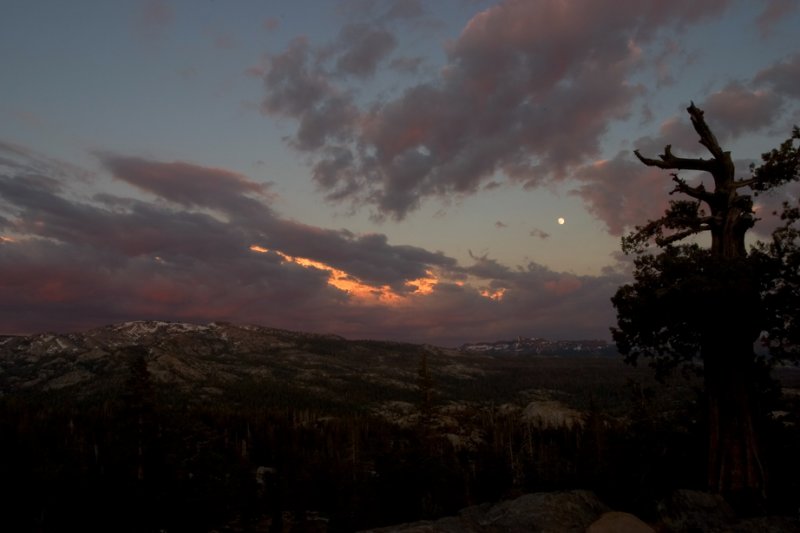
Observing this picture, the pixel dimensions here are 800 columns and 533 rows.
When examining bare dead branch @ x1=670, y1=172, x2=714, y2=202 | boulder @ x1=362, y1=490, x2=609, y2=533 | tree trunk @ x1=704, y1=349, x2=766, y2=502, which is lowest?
boulder @ x1=362, y1=490, x2=609, y2=533

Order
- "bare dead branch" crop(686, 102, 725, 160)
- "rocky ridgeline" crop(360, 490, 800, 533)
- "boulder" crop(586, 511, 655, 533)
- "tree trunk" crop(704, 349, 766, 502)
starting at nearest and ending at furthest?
"boulder" crop(586, 511, 655, 533), "rocky ridgeline" crop(360, 490, 800, 533), "tree trunk" crop(704, 349, 766, 502), "bare dead branch" crop(686, 102, 725, 160)

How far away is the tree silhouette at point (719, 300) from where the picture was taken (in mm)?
16219

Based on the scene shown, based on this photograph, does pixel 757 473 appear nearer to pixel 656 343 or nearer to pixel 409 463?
pixel 656 343

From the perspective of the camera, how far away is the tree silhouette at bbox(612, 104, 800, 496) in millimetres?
16219

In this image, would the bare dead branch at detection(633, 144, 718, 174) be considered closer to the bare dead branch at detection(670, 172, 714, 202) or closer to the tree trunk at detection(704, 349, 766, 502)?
the bare dead branch at detection(670, 172, 714, 202)

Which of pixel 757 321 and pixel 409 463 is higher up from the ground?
pixel 757 321

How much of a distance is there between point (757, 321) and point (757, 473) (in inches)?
198

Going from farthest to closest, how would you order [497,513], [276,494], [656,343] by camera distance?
[276,494]
[656,343]
[497,513]

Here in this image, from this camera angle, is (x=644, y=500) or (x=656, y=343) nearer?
A: (x=644, y=500)

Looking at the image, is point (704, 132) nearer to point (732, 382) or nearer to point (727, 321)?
point (727, 321)

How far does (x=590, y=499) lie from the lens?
1405 centimetres

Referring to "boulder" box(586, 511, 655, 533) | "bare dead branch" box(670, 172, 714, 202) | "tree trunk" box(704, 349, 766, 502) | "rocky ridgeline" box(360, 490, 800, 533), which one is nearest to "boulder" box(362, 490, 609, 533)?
"rocky ridgeline" box(360, 490, 800, 533)

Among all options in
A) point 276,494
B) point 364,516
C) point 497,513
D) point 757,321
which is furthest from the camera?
point 276,494

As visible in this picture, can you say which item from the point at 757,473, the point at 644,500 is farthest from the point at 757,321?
the point at 644,500
